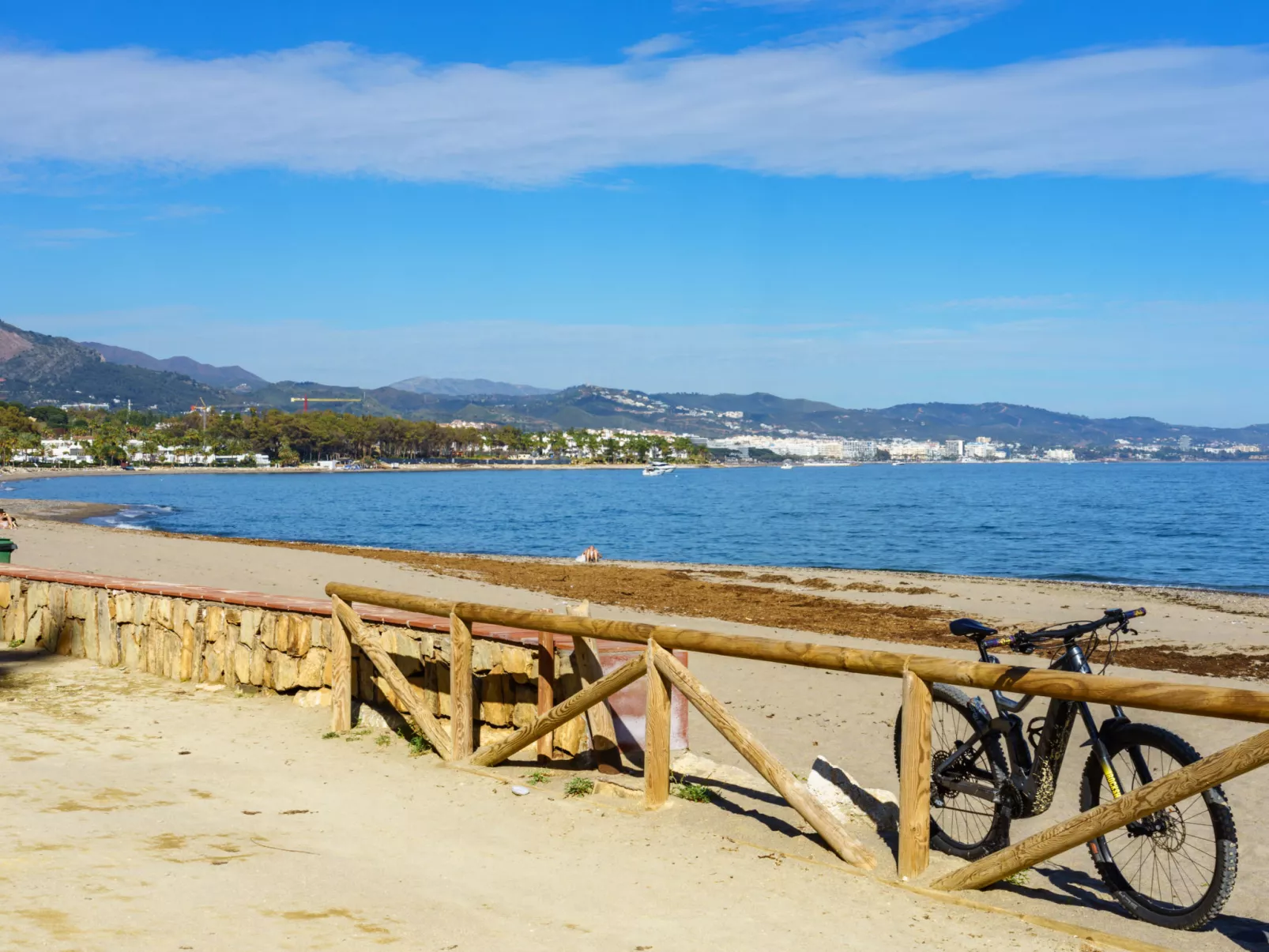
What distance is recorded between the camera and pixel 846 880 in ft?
17.2

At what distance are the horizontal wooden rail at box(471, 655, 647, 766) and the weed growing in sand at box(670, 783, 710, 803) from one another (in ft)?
2.30

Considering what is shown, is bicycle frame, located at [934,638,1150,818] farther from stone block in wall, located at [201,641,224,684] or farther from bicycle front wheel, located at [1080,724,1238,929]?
stone block in wall, located at [201,641,224,684]

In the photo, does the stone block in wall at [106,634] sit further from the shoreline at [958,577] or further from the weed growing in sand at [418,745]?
the shoreline at [958,577]

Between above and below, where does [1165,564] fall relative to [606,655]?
below

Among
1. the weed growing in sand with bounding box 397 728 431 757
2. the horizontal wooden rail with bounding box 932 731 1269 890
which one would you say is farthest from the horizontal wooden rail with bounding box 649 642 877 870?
the weed growing in sand with bounding box 397 728 431 757

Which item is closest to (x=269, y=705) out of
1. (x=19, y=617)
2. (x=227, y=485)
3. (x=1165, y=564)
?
(x=19, y=617)

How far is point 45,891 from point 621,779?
134 inches

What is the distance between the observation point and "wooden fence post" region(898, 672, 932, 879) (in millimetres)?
5121

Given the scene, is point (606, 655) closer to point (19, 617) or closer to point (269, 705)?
point (269, 705)

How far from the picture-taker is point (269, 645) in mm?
8969

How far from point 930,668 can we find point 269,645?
586 cm

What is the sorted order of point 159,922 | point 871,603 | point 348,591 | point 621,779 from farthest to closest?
point 871,603
point 348,591
point 621,779
point 159,922

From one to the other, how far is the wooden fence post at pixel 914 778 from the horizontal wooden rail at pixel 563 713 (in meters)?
1.57

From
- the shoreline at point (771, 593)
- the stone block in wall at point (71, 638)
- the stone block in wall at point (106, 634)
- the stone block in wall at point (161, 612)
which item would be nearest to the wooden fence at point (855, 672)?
the stone block in wall at point (161, 612)
